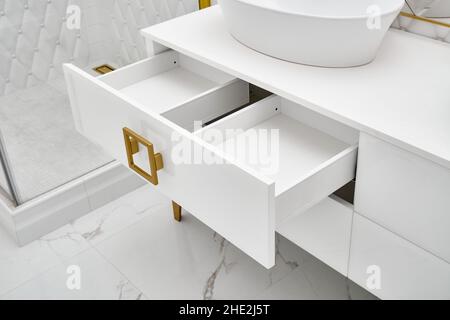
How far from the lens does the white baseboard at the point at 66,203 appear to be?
1.88 metres

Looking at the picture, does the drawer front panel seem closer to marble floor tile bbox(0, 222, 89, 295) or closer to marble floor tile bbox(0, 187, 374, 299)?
marble floor tile bbox(0, 187, 374, 299)

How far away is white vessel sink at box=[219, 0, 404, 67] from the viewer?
3.96 ft

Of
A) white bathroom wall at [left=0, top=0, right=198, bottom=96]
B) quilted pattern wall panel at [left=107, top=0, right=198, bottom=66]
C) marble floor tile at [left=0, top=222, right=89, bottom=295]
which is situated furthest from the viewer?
white bathroom wall at [left=0, top=0, right=198, bottom=96]

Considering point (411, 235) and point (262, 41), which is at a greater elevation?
point (262, 41)

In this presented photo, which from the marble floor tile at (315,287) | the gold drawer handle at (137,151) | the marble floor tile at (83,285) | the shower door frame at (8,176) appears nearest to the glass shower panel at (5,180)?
the shower door frame at (8,176)

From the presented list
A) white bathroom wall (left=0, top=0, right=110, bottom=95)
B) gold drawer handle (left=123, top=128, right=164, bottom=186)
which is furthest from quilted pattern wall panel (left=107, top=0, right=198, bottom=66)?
gold drawer handle (left=123, top=128, right=164, bottom=186)

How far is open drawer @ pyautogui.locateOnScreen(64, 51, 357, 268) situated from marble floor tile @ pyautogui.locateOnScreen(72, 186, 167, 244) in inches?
21.1

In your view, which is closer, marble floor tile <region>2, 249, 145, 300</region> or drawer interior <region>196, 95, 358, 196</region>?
drawer interior <region>196, 95, 358, 196</region>

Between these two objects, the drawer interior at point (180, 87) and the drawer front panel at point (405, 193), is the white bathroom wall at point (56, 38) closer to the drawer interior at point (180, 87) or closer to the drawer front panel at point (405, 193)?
the drawer interior at point (180, 87)

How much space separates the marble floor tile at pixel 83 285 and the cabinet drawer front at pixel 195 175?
497mm

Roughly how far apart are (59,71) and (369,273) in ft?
5.60

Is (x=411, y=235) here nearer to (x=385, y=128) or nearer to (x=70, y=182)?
(x=385, y=128)

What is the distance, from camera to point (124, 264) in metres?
1.80
